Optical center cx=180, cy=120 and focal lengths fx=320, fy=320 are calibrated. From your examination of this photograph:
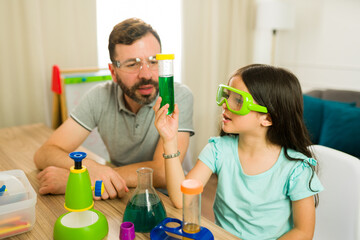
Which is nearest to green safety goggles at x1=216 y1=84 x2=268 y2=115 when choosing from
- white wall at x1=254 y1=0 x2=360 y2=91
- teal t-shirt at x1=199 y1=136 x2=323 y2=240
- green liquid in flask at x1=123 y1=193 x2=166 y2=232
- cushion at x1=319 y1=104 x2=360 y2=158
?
teal t-shirt at x1=199 y1=136 x2=323 y2=240

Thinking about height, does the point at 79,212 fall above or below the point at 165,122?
below

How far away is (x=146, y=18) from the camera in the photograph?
3037mm

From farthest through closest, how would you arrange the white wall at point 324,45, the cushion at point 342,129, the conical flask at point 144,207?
the white wall at point 324,45, the cushion at point 342,129, the conical flask at point 144,207

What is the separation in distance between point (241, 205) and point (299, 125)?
1.24ft

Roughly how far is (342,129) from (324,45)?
47.4 inches

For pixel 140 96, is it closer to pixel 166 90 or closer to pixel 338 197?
pixel 166 90

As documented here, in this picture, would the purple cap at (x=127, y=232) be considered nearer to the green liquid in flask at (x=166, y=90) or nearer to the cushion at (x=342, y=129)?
the green liquid in flask at (x=166, y=90)

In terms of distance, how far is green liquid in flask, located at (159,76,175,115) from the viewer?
3.24 ft

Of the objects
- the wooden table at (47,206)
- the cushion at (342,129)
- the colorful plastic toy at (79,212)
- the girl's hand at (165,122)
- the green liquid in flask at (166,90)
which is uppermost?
the green liquid in flask at (166,90)

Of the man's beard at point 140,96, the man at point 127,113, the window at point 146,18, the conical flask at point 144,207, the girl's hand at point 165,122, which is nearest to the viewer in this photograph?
the conical flask at point 144,207

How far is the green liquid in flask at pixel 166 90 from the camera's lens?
0.99 meters

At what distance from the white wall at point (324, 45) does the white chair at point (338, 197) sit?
235cm

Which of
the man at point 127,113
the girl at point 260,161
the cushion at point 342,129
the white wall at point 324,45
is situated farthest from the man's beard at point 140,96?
the white wall at point 324,45

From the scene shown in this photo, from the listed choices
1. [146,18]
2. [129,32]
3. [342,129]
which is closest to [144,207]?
[129,32]
